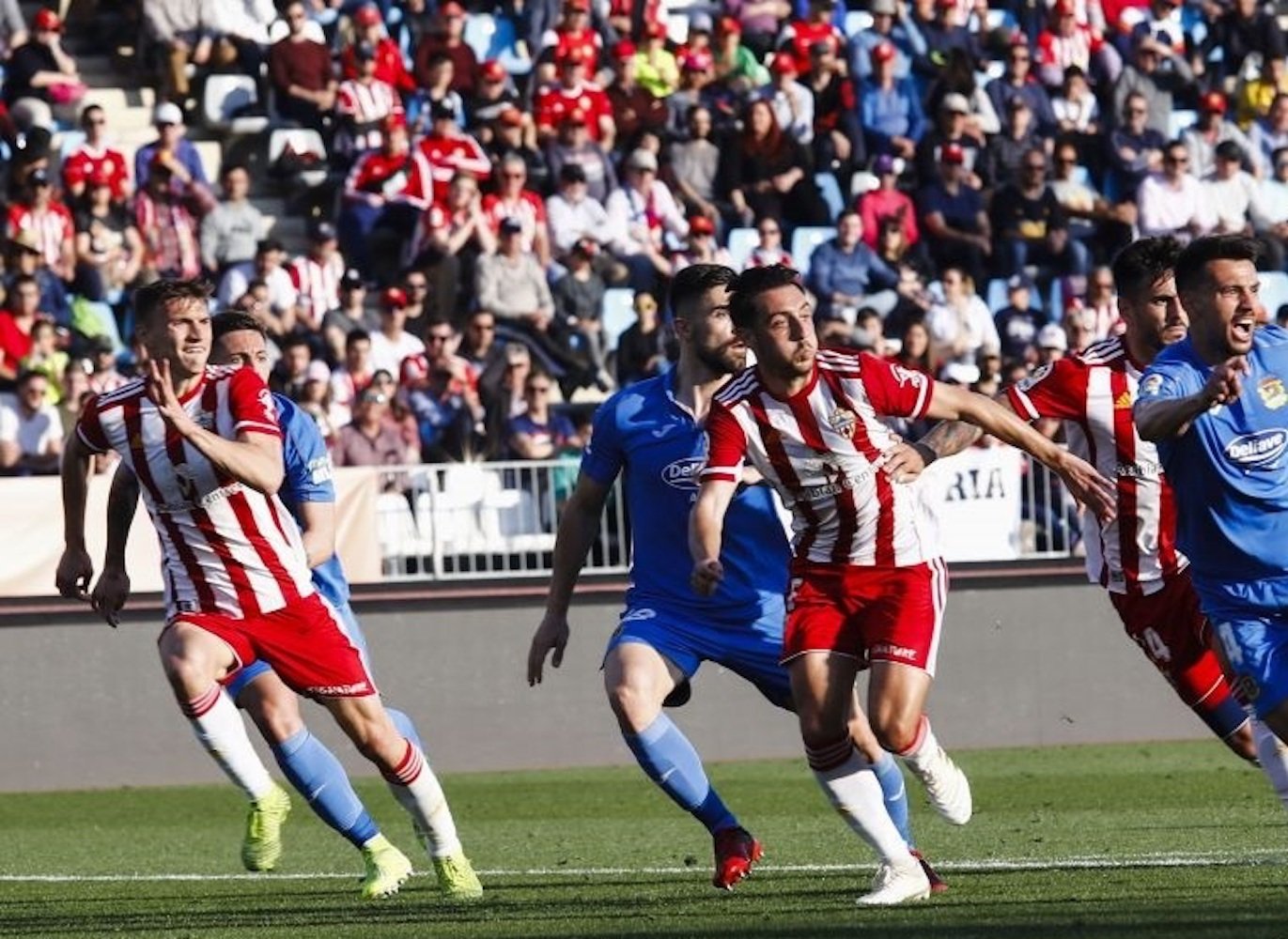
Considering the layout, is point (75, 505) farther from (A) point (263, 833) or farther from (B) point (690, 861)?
(B) point (690, 861)

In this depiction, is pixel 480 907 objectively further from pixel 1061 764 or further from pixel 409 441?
pixel 409 441

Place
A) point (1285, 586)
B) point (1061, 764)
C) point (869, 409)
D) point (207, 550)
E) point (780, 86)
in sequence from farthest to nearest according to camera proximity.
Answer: point (780, 86) → point (1061, 764) → point (207, 550) → point (869, 409) → point (1285, 586)

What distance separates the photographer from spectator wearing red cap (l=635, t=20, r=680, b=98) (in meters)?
22.3

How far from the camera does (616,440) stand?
9.94 meters

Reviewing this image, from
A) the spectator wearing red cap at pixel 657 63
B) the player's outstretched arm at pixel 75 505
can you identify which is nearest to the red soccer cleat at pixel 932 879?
the player's outstretched arm at pixel 75 505

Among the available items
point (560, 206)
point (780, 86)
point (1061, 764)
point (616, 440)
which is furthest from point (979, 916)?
point (780, 86)

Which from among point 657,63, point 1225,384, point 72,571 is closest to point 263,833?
point 72,571

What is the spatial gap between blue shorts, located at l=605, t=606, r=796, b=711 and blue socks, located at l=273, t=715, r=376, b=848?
1119mm

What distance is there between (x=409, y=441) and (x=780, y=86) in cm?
603

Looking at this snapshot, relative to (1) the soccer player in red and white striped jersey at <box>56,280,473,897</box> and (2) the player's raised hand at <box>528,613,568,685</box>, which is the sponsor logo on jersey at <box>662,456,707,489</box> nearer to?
(2) the player's raised hand at <box>528,613,568,685</box>

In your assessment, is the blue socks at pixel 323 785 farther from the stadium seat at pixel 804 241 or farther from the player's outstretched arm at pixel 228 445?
the stadium seat at pixel 804 241

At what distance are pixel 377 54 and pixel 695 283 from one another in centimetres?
1188

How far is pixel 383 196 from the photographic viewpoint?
20312 mm

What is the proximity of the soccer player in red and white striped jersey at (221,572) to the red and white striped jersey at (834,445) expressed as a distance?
1.72 metres
